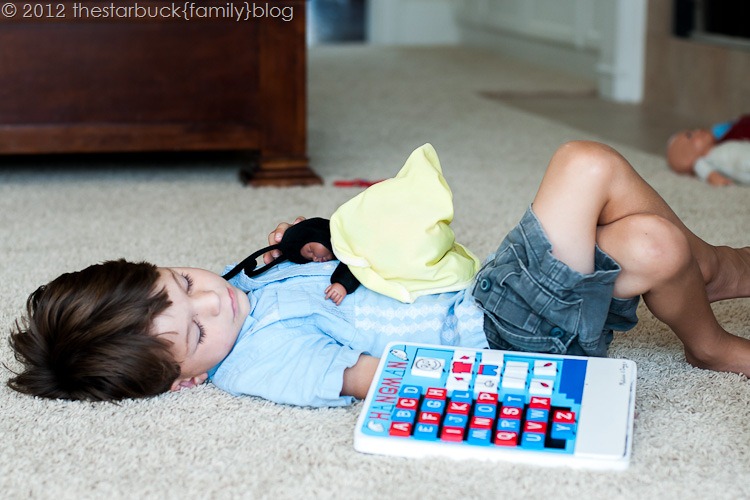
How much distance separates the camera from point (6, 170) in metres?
2.22

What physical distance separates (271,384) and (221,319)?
9 cm

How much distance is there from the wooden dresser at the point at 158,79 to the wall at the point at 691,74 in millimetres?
1295

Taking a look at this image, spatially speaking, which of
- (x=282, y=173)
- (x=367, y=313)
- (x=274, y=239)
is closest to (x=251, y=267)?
(x=274, y=239)

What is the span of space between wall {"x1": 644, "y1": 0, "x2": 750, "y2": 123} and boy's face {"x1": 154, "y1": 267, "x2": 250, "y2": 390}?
2.00 metres

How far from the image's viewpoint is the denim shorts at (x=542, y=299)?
102 centimetres

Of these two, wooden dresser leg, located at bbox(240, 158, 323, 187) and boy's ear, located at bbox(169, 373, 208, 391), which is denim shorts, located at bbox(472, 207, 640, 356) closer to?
boy's ear, located at bbox(169, 373, 208, 391)

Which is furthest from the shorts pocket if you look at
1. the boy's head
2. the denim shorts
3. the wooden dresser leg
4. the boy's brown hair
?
the boy's head

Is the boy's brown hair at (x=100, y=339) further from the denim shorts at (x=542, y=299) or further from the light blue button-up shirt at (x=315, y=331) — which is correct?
the denim shorts at (x=542, y=299)

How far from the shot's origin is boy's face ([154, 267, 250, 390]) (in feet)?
3.28

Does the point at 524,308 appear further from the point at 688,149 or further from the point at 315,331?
the point at 688,149

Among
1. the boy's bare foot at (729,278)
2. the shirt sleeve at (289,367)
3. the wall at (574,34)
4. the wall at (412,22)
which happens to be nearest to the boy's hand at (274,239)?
the shirt sleeve at (289,367)

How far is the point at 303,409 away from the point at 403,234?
0.21 m

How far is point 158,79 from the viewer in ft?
6.70

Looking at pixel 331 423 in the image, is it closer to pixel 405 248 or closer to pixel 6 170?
pixel 405 248
